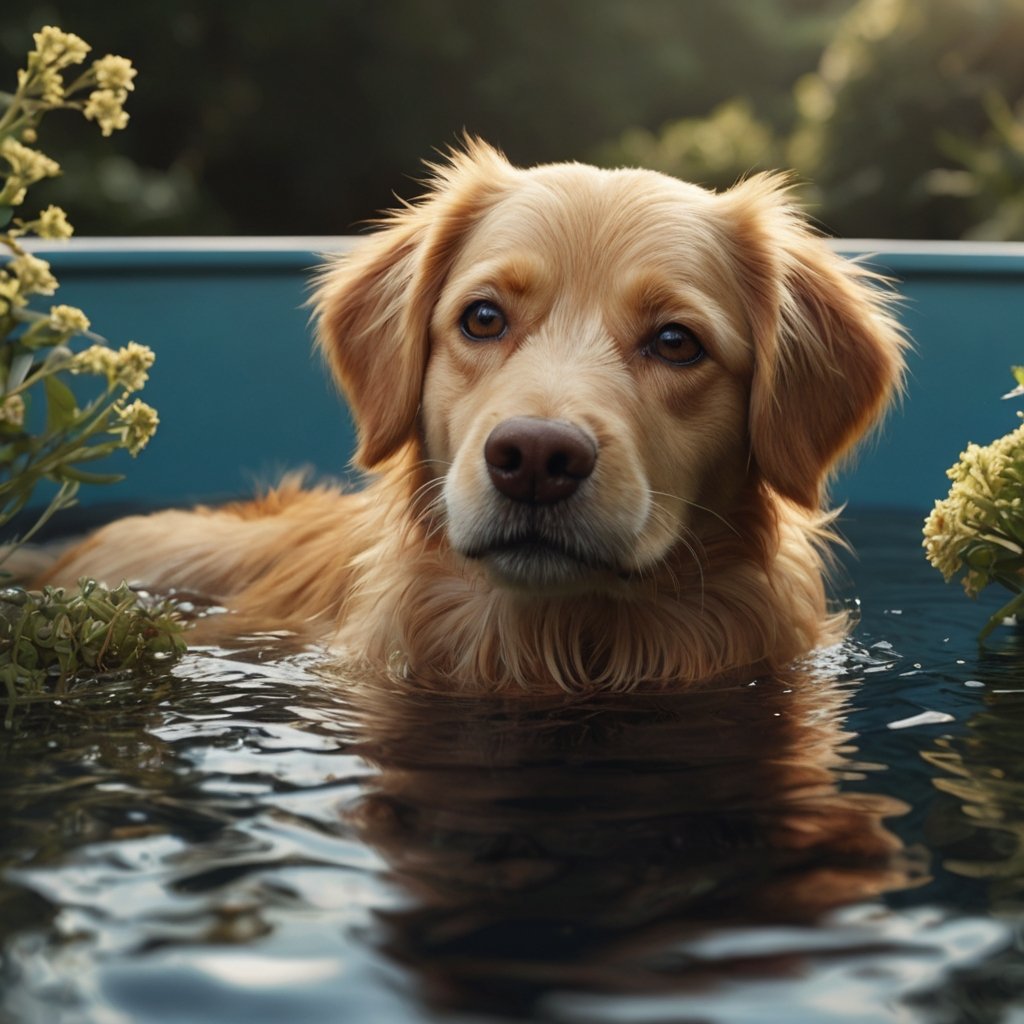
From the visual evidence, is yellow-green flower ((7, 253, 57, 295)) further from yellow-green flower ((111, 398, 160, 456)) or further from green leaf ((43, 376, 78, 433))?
yellow-green flower ((111, 398, 160, 456))

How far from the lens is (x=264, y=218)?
74.3 ft

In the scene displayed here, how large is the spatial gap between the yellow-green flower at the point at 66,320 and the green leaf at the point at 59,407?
115mm

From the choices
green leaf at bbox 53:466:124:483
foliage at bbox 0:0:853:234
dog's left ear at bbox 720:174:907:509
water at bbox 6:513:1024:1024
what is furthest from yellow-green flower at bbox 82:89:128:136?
foliage at bbox 0:0:853:234

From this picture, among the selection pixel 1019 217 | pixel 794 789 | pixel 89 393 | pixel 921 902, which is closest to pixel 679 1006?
pixel 921 902

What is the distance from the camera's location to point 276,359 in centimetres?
768

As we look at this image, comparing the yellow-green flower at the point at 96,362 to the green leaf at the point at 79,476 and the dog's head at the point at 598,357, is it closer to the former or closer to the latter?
the green leaf at the point at 79,476

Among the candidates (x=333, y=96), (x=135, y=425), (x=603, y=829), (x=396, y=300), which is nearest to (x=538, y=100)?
(x=333, y=96)

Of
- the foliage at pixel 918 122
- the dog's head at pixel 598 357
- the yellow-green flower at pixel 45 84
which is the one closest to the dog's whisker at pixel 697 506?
the dog's head at pixel 598 357

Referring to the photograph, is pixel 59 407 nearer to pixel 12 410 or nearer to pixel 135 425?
pixel 12 410

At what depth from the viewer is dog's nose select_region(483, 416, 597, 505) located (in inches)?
134

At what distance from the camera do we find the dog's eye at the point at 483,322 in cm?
398

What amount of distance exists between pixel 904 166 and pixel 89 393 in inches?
401

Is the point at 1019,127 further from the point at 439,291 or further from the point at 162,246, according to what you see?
the point at 439,291

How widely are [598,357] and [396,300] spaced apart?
2.93 feet
